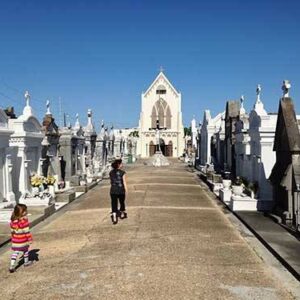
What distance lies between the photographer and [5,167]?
14.0m

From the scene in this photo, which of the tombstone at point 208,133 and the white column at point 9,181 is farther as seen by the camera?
the tombstone at point 208,133

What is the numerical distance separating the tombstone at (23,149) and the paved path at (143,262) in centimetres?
373

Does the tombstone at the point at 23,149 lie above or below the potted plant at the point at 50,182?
above

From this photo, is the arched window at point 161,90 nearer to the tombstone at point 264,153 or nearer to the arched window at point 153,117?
the arched window at point 153,117

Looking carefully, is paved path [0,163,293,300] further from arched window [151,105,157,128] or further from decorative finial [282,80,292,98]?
arched window [151,105,157,128]

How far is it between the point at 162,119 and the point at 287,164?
64678mm

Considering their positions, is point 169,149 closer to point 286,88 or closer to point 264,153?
point 264,153

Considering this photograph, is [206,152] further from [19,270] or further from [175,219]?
[19,270]

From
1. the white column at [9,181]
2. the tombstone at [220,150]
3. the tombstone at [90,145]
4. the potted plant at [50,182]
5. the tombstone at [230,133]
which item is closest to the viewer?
the white column at [9,181]

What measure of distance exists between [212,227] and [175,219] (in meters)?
1.23

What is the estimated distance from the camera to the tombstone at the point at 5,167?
43.7 feet

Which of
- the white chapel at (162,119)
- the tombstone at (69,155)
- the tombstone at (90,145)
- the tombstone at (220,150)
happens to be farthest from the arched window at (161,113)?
the tombstone at (69,155)

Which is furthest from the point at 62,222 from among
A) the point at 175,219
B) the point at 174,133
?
the point at 174,133

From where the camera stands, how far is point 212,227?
1088 cm
